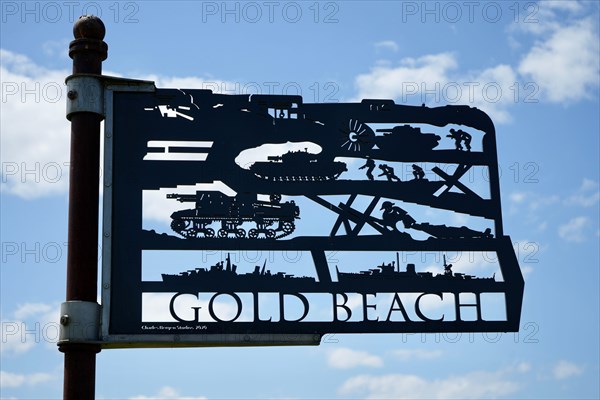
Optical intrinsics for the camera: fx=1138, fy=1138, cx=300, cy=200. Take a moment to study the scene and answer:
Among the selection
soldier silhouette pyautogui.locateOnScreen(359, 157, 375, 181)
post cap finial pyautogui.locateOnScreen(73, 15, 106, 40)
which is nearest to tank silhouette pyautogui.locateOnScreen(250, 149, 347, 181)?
soldier silhouette pyautogui.locateOnScreen(359, 157, 375, 181)

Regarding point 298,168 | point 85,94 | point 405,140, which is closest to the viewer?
point 85,94

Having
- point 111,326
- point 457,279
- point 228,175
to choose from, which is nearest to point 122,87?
point 228,175

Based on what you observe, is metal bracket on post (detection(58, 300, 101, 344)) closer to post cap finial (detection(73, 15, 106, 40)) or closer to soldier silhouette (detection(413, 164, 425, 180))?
post cap finial (detection(73, 15, 106, 40))

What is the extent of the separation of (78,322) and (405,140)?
3885 millimetres

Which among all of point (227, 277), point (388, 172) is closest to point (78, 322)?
point (227, 277)

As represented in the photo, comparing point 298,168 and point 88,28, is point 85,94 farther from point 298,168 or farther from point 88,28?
point 298,168

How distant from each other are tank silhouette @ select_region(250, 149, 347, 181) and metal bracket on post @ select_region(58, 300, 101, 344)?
222 cm

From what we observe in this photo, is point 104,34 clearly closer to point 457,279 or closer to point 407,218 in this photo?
point 407,218

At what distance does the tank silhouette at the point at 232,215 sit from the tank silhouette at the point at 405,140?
1.20m

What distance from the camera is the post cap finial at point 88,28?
11.6 metres

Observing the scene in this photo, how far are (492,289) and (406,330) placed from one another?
1.02 m

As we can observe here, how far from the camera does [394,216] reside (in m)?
11.8

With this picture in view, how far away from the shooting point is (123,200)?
451 inches

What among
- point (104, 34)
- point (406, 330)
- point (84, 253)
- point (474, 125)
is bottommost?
point (406, 330)
